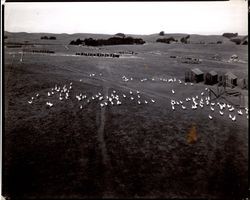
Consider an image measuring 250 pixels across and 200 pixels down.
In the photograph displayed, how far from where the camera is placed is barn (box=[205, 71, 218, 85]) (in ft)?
16.9

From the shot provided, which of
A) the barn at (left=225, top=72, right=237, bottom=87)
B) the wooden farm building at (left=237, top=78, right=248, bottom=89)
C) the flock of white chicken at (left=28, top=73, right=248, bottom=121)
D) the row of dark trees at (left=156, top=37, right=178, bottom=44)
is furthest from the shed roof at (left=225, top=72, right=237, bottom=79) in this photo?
the row of dark trees at (left=156, top=37, right=178, bottom=44)

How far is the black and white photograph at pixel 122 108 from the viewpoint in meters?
4.55

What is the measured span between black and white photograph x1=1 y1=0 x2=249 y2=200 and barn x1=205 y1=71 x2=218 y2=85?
18 millimetres

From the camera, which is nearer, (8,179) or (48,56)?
(8,179)

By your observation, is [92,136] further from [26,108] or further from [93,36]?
[93,36]

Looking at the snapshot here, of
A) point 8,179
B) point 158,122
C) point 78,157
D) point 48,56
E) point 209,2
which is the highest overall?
point 209,2

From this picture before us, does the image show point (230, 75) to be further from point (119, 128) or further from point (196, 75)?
point (119, 128)

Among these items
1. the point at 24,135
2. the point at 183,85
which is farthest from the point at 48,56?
the point at 183,85

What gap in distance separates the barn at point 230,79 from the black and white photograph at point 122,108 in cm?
2

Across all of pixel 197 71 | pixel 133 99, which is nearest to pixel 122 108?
pixel 133 99

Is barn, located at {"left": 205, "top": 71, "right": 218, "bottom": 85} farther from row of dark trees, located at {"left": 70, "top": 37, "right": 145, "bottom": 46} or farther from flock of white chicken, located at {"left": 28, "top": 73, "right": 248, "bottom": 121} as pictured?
row of dark trees, located at {"left": 70, "top": 37, "right": 145, "bottom": 46}

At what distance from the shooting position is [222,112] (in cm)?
498

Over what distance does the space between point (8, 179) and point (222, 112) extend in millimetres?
3767

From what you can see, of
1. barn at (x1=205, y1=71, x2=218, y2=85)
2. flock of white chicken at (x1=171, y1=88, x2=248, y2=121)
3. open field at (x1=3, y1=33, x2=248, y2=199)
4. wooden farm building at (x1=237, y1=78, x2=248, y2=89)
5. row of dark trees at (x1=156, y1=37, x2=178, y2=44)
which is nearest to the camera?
open field at (x1=3, y1=33, x2=248, y2=199)
